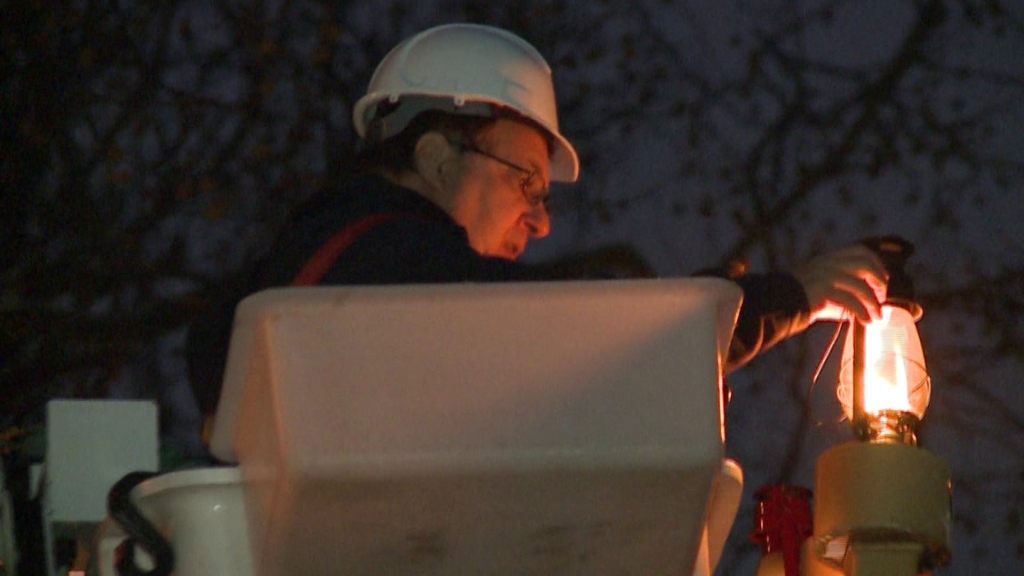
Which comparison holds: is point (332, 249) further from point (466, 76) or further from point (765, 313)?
point (466, 76)

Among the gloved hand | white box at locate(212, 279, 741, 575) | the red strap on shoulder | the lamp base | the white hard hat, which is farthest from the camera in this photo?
the white hard hat

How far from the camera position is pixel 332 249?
303 cm

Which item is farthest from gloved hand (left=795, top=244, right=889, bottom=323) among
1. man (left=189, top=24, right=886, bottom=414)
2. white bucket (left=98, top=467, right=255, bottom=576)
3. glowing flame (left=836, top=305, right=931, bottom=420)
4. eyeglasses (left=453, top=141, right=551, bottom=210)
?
white bucket (left=98, top=467, right=255, bottom=576)

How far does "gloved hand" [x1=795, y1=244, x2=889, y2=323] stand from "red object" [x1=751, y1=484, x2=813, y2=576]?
24.6 inches

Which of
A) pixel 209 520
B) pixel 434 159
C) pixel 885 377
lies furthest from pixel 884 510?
pixel 209 520

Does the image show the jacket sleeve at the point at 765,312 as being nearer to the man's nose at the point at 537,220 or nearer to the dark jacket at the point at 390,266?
the dark jacket at the point at 390,266

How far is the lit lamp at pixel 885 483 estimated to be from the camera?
348 cm

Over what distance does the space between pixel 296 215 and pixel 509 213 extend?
568 millimetres

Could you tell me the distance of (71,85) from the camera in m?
10.9

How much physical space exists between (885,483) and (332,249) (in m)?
1.12

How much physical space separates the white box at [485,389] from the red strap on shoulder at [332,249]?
317 mm

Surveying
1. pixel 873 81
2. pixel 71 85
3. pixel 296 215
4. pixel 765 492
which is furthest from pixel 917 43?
pixel 296 215

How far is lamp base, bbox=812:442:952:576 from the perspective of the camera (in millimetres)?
3471

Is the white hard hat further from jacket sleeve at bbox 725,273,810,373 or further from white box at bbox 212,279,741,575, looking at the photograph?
white box at bbox 212,279,741,575
